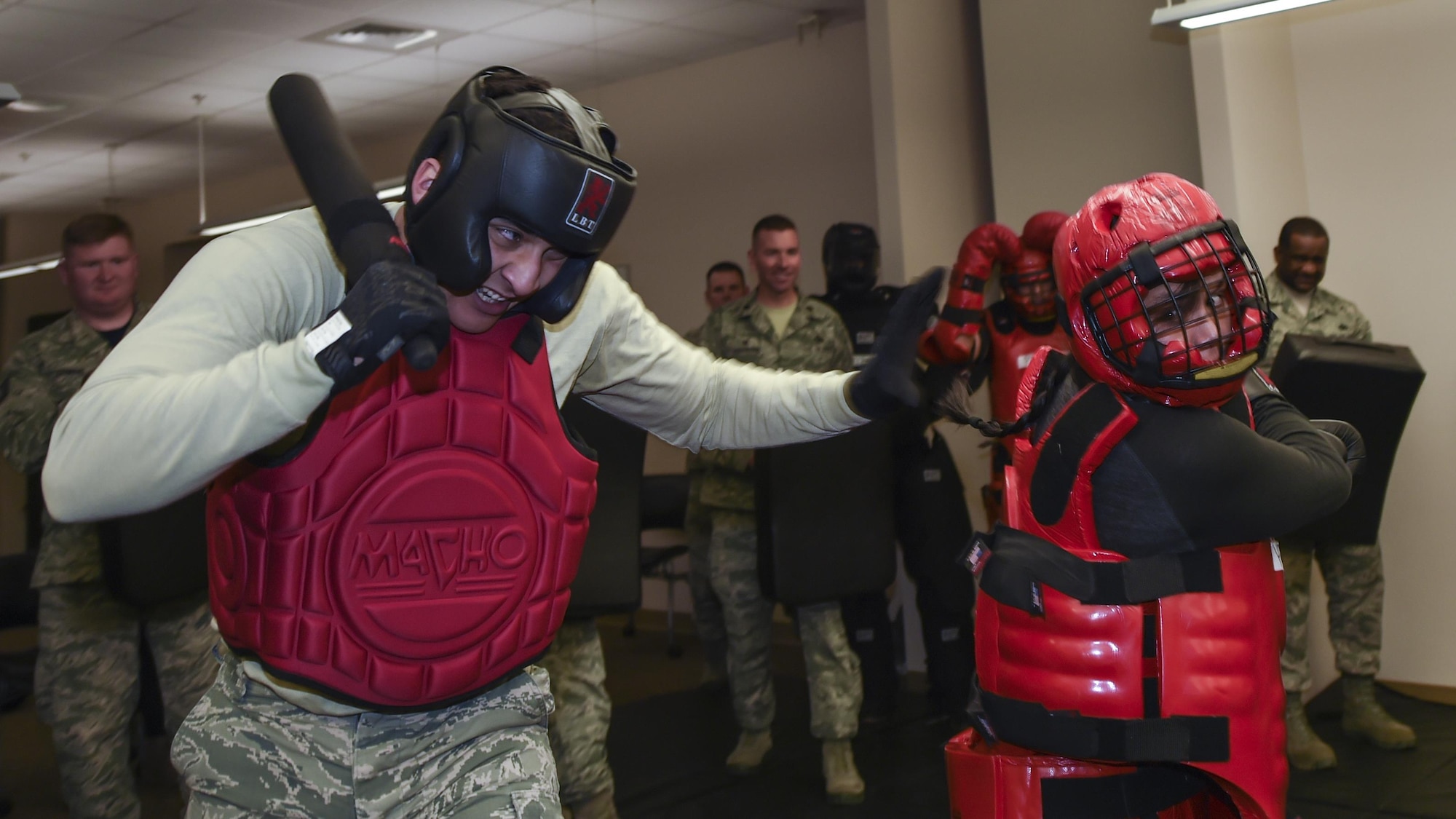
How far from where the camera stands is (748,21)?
6.45 m

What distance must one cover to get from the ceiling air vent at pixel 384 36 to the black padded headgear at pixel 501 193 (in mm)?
5161

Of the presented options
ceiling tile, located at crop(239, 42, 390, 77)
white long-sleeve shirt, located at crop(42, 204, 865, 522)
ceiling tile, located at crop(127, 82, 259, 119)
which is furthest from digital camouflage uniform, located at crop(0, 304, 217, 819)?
ceiling tile, located at crop(127, 82, 259, 119)

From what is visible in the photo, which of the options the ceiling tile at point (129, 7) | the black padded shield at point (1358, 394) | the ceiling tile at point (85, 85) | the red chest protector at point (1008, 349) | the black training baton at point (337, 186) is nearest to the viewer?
the black training baton at point (337, 186)

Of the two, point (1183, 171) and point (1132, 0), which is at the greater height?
point (1132, 0)

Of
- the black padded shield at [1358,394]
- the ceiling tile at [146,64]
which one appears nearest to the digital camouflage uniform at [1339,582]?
the black padded shield at [1358,394]

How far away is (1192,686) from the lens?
161 cm

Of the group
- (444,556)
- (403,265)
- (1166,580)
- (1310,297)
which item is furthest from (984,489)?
(403,265)

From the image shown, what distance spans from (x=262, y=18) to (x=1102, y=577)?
562 cm

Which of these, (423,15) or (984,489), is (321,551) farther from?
(423,15)

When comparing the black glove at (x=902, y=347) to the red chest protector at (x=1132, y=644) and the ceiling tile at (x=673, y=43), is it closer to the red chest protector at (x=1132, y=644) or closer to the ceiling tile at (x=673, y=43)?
the red chest protector at (x=1132, y=644)

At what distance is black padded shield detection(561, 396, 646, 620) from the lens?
3.18m

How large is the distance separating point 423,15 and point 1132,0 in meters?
3.49

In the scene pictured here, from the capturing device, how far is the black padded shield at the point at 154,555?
311cm

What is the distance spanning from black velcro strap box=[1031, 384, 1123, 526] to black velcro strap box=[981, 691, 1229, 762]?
29cm
